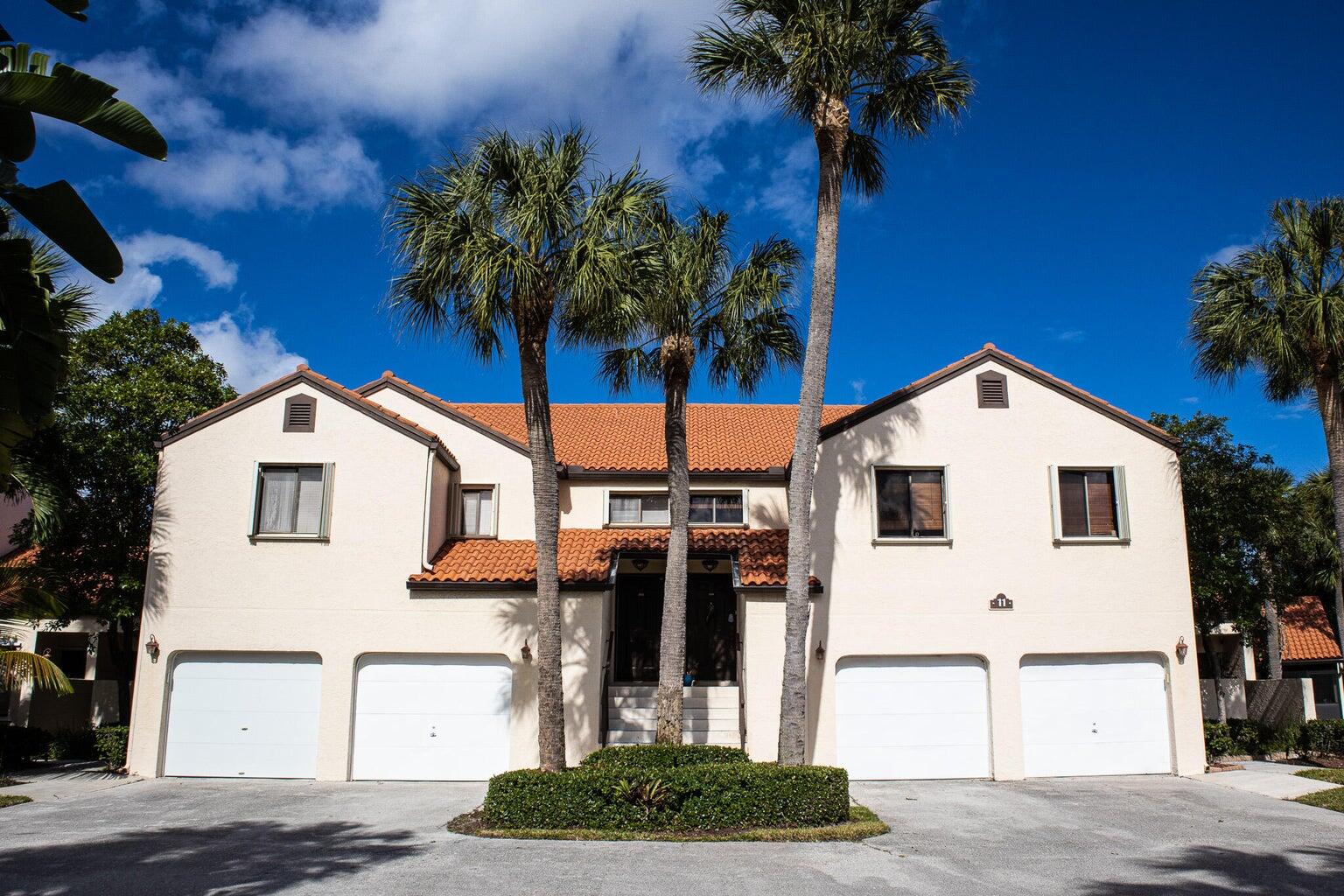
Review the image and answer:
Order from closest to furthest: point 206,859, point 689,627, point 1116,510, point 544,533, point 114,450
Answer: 1. point 206,859
2. point 544,533
3. point 1116,510
4. point 114,450
5. point 689,627

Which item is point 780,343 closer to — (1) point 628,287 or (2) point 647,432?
(1) point 628,287

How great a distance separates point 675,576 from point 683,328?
13.2 feet

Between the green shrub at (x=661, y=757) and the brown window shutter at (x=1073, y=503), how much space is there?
8036mm

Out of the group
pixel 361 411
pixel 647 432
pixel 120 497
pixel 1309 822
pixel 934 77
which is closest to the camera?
pixel 1309 822

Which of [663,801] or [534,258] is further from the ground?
[534,258]

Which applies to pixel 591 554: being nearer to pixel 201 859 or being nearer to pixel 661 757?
pixel 661 757

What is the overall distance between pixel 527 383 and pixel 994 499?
924 cm

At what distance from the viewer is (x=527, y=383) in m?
13.9

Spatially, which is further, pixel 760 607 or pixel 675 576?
pixel 760 607

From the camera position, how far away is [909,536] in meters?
17.4

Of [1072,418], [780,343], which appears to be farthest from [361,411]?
[1072,418]

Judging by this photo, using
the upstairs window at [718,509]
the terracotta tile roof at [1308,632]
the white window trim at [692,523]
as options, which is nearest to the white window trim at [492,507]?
the white window trim at [692,523]

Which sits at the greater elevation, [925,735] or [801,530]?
[801,530]

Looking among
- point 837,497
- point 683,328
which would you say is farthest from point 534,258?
point 837,497
